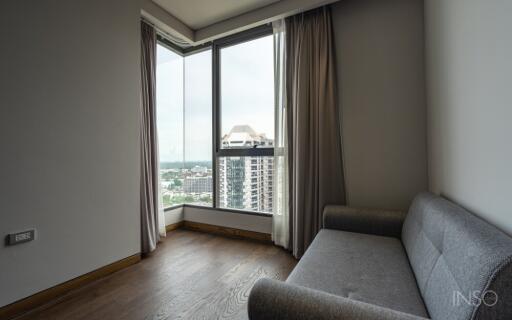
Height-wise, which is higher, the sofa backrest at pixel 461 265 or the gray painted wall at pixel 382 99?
the gray painted wall at pixel 382 99

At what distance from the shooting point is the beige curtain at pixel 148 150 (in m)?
2.57

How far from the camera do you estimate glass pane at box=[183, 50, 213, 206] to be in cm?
336

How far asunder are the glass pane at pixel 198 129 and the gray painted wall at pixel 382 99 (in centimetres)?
187

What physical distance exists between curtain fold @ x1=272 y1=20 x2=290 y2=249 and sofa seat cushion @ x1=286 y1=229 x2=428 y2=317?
891mm

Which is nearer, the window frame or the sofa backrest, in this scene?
the sofa backrest

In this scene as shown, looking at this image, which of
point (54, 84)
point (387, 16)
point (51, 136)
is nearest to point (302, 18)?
point (387, 16)

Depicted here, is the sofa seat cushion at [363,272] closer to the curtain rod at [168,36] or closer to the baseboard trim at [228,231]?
the baseboard trim at [228,231]

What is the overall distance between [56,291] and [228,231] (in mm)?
1792

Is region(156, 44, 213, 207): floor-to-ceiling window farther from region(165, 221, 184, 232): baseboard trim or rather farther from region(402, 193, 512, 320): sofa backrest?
region(402, 193, 512, 320): sofa backrest

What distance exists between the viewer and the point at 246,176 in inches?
122

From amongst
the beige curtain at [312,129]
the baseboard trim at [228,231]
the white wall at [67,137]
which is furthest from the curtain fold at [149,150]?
the beige curtain at [312,129]

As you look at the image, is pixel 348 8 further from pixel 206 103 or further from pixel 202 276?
pixel 202 276

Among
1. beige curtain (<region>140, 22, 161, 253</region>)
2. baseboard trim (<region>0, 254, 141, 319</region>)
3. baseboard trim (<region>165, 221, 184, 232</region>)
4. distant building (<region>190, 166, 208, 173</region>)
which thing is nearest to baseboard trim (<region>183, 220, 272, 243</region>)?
baseboard trim (<region>165, 221, 184, 232</region>)

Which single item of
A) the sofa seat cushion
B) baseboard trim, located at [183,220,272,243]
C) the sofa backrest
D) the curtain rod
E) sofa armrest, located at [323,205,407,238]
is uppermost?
the curtain rod
